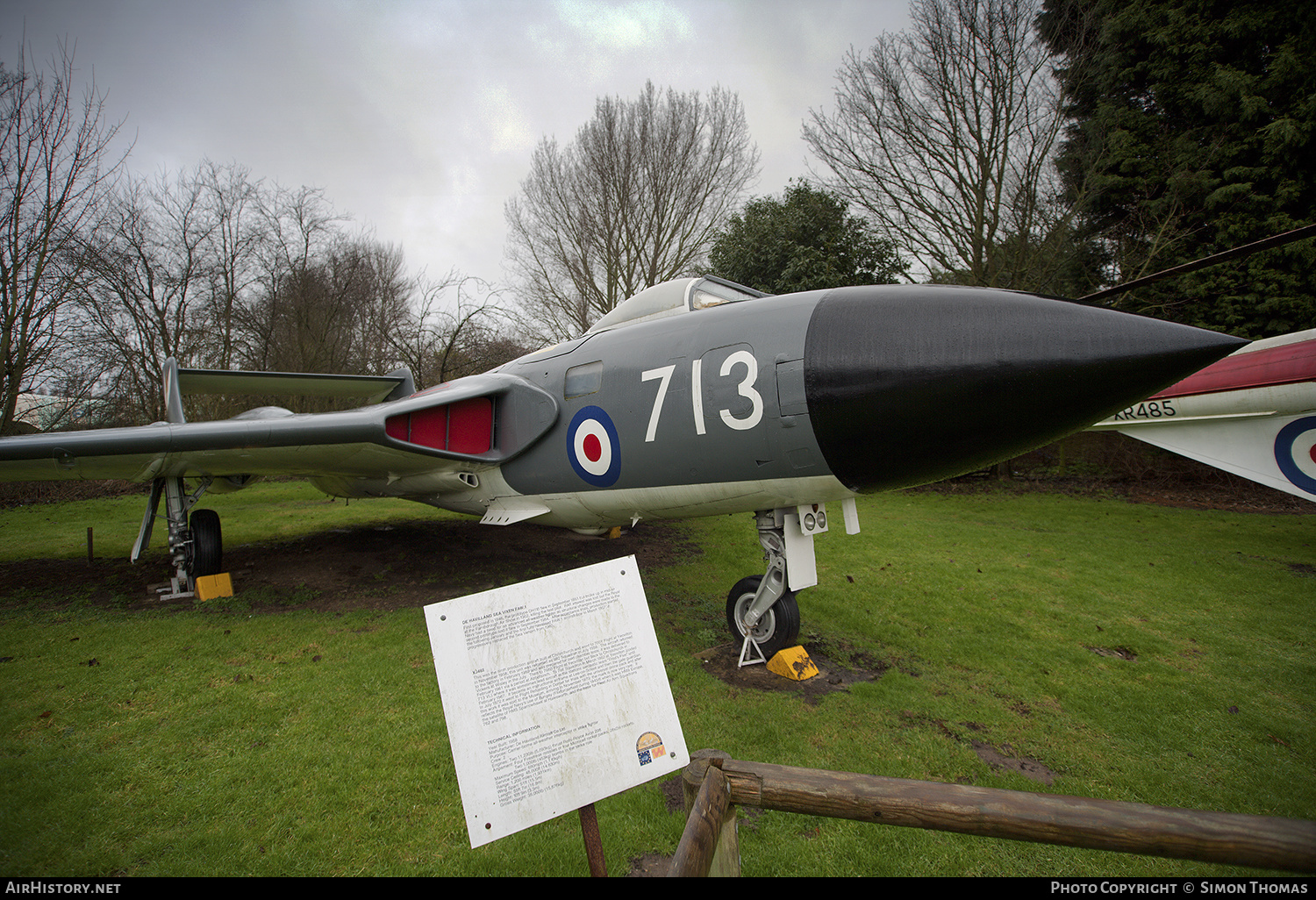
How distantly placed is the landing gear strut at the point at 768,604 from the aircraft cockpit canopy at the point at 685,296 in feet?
5.56

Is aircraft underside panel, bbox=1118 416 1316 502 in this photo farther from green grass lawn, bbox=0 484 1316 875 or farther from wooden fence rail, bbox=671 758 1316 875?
→ wooden fence rail, bbox=671 758 1316 875

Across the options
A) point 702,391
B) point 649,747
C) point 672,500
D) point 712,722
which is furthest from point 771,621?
point 649,747

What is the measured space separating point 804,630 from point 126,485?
61.8ft

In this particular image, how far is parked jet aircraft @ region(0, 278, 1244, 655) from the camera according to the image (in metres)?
2.61

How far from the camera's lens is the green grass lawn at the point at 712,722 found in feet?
7.89

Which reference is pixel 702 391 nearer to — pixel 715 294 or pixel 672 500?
pixel 672 500

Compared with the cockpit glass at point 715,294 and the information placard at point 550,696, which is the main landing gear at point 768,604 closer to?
the cockpit glass at point 715,294

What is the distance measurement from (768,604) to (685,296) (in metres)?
2.45

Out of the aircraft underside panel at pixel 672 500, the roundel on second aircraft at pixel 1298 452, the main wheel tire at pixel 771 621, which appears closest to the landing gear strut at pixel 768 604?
the main wheel tire at pixel 771 621

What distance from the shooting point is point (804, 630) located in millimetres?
4938

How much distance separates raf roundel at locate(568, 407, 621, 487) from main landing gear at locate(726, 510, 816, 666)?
1.17 m

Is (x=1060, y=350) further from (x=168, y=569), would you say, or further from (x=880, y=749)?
(x=168, y=569)

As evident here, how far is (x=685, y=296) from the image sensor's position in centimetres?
436

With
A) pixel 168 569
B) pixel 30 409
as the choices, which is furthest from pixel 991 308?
pixel 30 409
